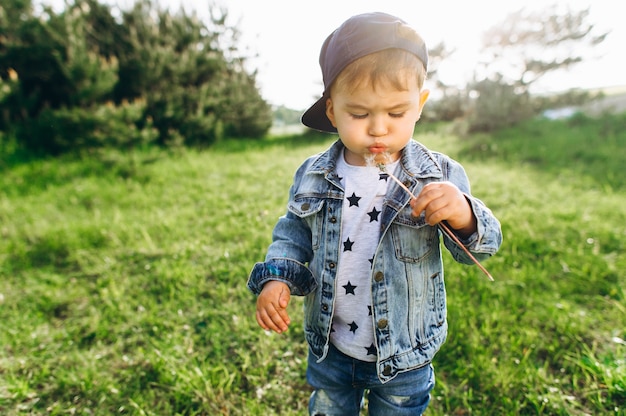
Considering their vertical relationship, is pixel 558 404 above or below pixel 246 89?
below

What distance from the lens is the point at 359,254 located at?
1.53 meters

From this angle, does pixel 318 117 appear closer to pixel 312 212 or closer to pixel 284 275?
pixel 312 212

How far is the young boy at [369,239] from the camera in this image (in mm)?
1319

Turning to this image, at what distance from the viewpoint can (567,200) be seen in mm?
4742

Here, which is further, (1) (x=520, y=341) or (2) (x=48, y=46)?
(2) (x=48, y=46)

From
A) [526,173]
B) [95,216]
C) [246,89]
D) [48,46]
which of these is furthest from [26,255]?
[246,89]

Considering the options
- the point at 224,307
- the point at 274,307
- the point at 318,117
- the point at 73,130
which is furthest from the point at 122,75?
the point at 274,307

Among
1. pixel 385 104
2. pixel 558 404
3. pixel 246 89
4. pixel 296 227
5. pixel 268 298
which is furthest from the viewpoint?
pixel 246 89

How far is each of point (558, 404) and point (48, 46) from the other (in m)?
8.70

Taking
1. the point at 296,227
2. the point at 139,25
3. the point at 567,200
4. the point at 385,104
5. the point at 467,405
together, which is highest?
the point at 139,25

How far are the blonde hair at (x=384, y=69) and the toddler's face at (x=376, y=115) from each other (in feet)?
0.05

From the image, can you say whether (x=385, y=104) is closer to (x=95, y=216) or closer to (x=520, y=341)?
(x=520, y=341)

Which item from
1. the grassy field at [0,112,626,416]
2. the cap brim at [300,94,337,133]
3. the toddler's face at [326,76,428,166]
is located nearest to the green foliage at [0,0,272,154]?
the grassy field at [0,112,626,416]

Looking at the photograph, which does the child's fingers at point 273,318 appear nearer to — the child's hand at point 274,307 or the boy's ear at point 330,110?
the child's hand at point 274,307
